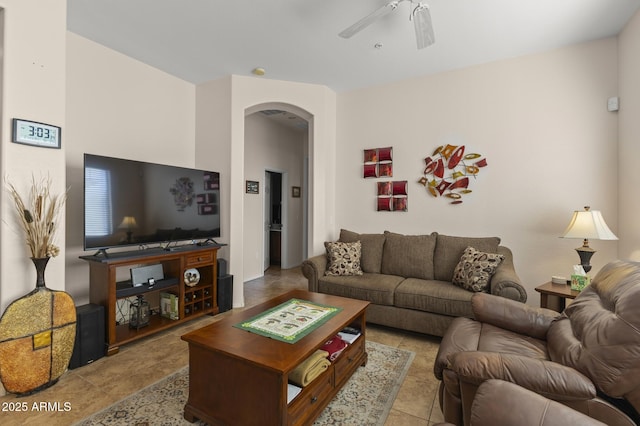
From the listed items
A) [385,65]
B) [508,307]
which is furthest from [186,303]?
[385,65]

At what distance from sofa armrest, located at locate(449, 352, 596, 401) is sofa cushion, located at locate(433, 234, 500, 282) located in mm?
1992

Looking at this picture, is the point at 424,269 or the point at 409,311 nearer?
the point at 409,311

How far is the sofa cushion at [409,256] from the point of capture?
3.39 m

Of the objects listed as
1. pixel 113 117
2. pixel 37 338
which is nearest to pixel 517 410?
pixel 37 338

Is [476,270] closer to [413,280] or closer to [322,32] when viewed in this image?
[413,280]

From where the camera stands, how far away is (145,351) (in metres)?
2.65

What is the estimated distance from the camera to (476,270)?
9.37ft

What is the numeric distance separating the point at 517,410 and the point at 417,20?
2.38 meters

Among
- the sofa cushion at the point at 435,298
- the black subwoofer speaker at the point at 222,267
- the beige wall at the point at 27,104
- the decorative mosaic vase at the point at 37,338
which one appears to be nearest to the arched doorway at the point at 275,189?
the black subwoofer speaker at the point at 222,267

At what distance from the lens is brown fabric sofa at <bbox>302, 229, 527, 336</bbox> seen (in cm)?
275

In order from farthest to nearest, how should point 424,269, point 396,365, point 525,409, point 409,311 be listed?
point 424,269
point 409,311
point 396,365
point 525,409

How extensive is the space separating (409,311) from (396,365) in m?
0.63

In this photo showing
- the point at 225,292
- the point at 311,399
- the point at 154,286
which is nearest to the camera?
the point at 311,399

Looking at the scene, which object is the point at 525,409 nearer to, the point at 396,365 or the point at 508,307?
the point at 508,307
